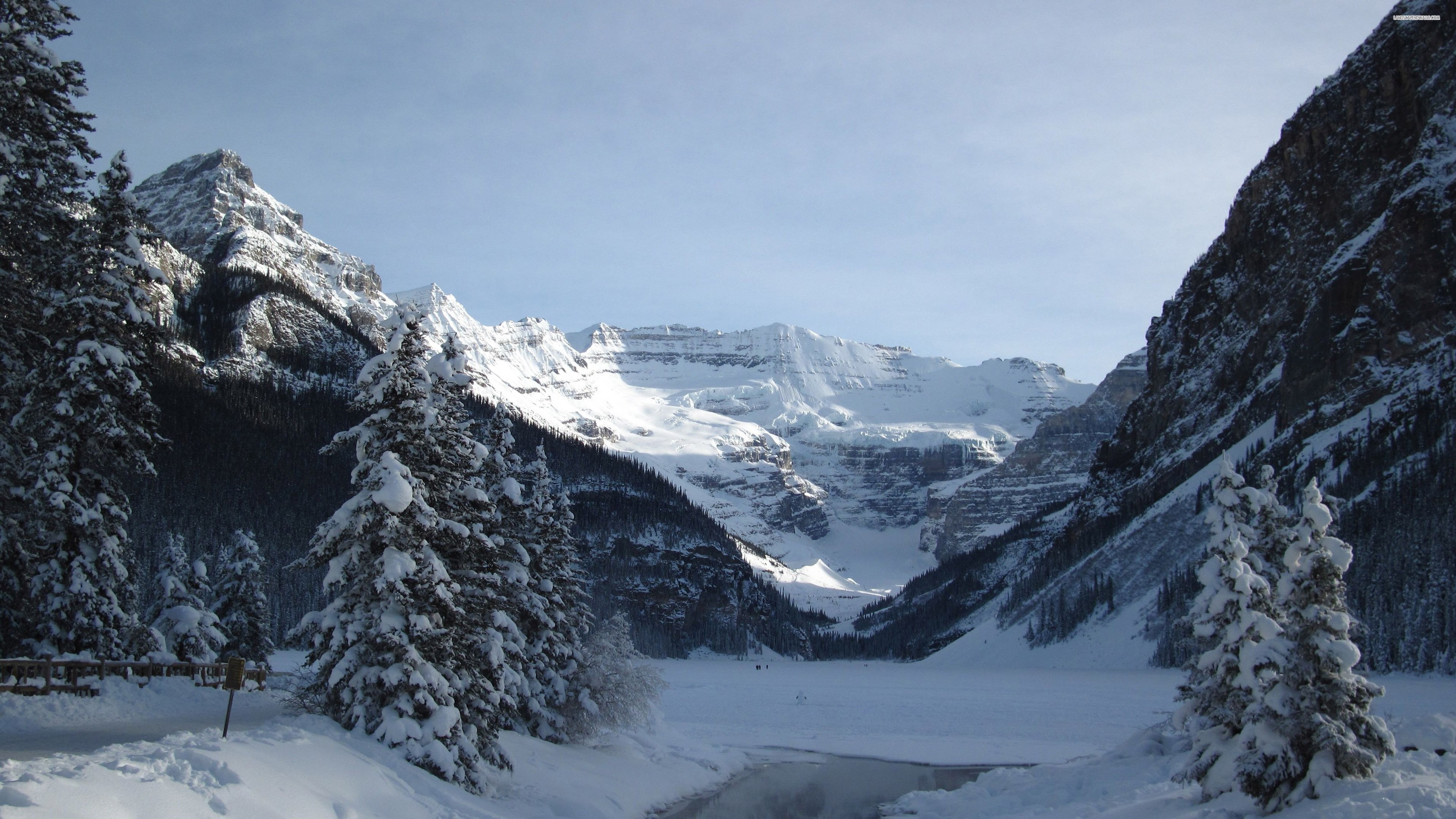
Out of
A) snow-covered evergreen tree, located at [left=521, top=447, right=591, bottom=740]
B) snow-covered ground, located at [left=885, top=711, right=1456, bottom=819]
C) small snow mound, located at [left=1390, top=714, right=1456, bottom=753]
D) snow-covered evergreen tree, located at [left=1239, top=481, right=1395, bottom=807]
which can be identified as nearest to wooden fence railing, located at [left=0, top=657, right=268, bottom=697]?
snow-covered evergreen tree, located at [left=521, top=447, right=591, bottom=740]

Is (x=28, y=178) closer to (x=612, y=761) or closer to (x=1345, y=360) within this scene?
(x=612, y=761)

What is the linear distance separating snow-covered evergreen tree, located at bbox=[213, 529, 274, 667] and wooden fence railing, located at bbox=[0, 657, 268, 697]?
28.1 metres

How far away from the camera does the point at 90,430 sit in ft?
90.4

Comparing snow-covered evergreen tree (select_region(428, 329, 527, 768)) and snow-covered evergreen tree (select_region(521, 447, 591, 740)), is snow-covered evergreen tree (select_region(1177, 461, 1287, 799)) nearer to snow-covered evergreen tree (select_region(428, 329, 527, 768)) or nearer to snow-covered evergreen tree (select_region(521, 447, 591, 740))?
snow-covered evergreen tree (select_region(428, 329, 527, 768))

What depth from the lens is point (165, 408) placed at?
433ft

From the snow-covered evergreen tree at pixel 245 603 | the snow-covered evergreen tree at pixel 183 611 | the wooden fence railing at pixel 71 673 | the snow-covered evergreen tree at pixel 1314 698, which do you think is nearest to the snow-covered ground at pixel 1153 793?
the snow-covered evergreen tree at pixel 1314 698

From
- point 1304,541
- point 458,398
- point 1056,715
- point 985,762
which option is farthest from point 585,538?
point 1304,541

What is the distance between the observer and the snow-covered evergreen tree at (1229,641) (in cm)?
2330

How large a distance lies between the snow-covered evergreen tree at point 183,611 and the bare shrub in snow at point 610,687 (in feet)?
51.8

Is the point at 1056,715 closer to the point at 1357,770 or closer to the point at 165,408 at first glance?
A: the point at 1357,770

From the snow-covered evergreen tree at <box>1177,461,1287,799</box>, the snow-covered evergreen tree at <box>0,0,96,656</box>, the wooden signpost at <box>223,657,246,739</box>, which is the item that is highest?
the snow-covered evergreen tree at <box>0,0,96,656</box>

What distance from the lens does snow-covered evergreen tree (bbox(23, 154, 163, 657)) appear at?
26.9 metres

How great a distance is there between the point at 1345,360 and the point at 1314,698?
461 ft

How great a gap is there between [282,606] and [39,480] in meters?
95.0
